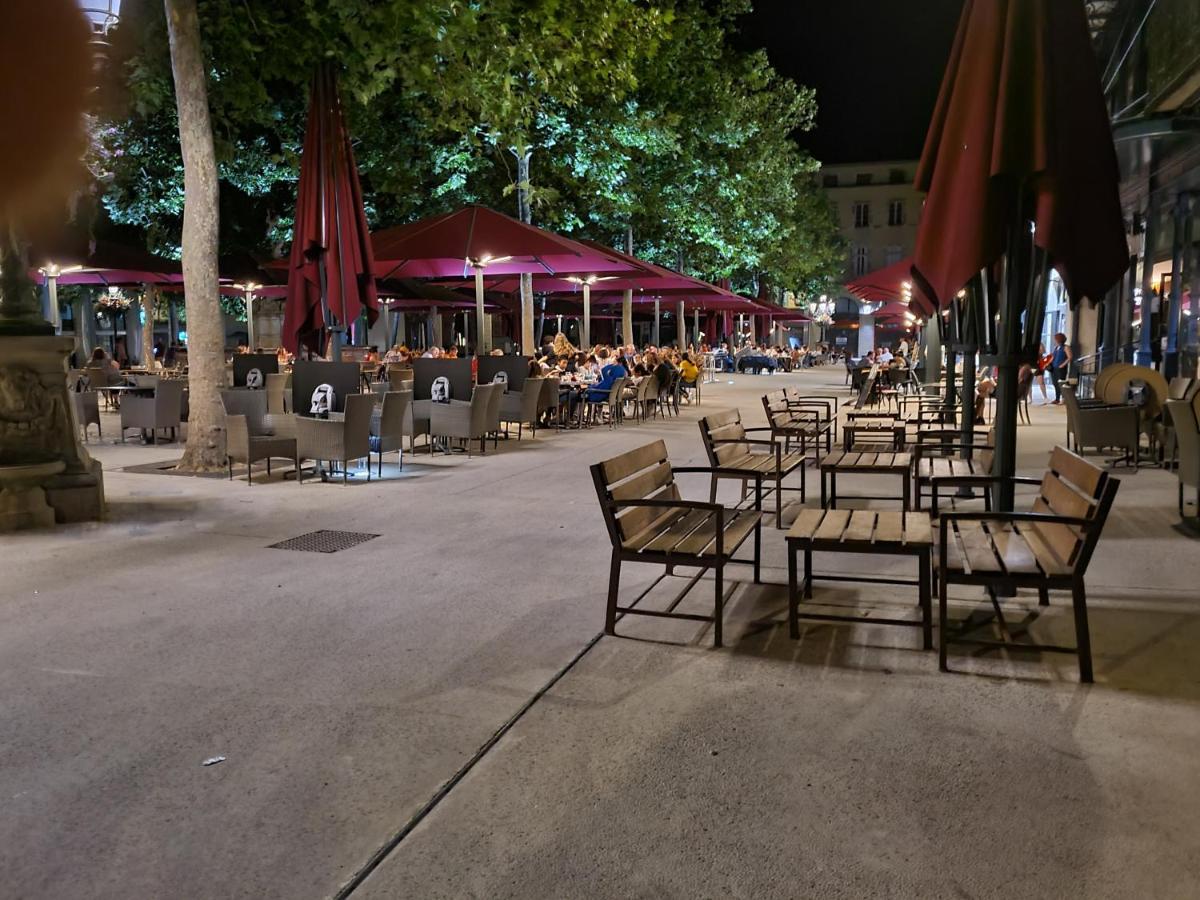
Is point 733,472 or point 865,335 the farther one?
point 865,335

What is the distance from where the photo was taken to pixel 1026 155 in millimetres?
4531

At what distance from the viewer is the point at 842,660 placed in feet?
14.8

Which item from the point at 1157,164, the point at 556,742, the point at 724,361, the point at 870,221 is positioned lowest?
the point at 556,742

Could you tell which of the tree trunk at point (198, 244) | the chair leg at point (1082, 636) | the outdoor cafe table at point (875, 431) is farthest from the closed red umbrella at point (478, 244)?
the chair leg at point (1082, 636)

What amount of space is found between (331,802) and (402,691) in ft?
3.31

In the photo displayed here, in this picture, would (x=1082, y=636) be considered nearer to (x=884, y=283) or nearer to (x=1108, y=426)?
(x=1108, y=426)

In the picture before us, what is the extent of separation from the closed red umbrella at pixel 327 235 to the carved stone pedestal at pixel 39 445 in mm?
3520

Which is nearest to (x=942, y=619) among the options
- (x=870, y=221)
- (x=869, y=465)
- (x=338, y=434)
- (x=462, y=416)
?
(x=869, y=465)

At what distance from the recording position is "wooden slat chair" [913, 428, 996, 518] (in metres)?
5.74

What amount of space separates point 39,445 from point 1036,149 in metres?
7.59

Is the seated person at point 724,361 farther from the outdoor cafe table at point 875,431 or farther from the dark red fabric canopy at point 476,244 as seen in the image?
the outdoor cafe table at point 875,431

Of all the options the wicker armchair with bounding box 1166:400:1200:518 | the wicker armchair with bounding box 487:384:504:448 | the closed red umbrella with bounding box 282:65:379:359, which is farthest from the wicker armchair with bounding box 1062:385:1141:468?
the closed red umbrella with bounding box 282:65:379:359

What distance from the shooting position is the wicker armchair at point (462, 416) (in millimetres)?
11641

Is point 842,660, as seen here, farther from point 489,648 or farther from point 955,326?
point 955,326
